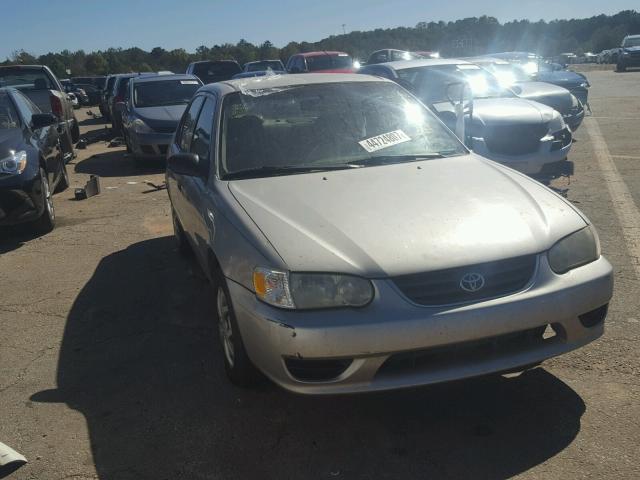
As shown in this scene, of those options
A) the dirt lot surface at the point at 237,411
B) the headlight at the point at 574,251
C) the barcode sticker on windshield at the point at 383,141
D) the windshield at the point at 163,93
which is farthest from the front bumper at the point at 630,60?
the headlight at the point at 574,251

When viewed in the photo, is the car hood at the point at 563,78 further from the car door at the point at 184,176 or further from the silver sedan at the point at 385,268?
the silver sedan at the point at 385,268

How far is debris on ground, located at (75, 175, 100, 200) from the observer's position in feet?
29.6

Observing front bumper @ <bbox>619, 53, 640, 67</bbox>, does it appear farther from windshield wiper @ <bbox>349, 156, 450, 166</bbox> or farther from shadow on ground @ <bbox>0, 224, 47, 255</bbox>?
windshield wiper @ <bbox>349, 156, 450, 166</bbox>

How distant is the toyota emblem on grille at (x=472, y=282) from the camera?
2777 millimetres

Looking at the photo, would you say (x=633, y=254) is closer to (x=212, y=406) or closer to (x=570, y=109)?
(x=212, y=406)

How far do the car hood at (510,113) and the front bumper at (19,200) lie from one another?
5.16 meters

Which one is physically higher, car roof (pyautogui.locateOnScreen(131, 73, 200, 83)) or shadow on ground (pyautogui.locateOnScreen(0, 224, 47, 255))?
car roof (pyautogui.locateOnScreen(131, 73, 200, 83))

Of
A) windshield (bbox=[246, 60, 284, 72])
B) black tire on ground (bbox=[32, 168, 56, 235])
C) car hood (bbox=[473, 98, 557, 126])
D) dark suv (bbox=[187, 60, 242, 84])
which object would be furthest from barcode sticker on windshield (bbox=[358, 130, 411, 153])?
windshield (bbox=[246, 60, 284, 72])

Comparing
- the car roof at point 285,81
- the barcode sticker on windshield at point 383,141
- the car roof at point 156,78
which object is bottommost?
the car roof at point 156,78

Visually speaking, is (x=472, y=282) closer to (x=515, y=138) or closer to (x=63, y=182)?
(x=515, y=138)

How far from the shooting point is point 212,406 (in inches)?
131

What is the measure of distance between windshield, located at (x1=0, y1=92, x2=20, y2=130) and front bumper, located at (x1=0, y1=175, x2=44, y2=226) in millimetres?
1151

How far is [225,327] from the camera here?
3.53m

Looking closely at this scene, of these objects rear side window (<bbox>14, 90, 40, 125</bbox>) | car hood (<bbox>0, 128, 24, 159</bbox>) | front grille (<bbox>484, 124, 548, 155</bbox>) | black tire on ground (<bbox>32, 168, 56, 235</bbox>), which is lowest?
black tire on ground (<bbox>32, 168, 56, 235</bbox>)
